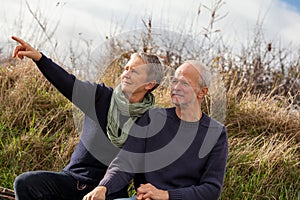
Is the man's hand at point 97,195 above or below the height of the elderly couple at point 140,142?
below

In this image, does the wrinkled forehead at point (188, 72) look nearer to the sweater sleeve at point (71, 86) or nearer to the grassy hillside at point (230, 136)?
the sweater sleeve at point (71, 86)

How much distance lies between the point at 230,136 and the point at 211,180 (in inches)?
91.3

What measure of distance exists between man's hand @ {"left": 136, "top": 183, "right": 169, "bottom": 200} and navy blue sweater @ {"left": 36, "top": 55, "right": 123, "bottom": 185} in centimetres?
53

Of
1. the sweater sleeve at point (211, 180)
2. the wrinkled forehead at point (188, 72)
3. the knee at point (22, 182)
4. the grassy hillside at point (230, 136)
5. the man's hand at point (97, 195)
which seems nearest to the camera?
Answer: the man's hand at point (97, 195)

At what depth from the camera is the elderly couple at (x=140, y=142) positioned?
10.4ft

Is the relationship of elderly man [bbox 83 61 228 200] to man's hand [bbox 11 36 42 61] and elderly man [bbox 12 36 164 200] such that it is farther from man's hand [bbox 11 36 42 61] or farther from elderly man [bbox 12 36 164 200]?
man's hand [bbox 11 36 42 61]

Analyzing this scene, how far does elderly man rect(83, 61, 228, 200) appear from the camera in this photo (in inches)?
126

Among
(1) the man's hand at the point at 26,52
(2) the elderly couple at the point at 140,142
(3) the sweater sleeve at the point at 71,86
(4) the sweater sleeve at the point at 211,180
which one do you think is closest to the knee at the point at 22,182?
(2) the elderly couple at the point at 140,142

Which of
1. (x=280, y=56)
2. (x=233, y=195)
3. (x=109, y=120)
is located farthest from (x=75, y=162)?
(x=280, y=56)

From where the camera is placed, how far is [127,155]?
3191 millimetres

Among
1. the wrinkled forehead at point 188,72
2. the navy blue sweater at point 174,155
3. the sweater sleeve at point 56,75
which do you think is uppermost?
the wrinkled forehead at point 188,72

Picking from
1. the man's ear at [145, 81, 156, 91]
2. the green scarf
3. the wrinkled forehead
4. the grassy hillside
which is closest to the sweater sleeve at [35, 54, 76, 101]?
the green scarf

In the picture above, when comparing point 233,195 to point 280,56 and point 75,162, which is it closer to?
point 75,162

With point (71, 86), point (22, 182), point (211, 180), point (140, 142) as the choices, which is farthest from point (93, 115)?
point (211, 180)
